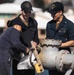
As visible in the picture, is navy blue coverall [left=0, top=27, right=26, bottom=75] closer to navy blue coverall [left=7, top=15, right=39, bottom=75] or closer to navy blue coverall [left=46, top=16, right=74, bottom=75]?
navy blue coverall [left=7, top=15, right=39, bottom=75]

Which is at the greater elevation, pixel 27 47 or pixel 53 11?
pixel 53 11

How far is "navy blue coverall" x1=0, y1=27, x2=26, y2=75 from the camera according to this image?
15.6ft

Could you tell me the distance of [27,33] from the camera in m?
5.10

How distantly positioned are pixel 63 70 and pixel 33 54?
40cm

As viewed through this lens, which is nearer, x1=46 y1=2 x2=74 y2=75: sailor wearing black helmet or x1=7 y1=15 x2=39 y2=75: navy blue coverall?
x1=46 y1=2 x2=74 y2=75: sailor wearing black helmet

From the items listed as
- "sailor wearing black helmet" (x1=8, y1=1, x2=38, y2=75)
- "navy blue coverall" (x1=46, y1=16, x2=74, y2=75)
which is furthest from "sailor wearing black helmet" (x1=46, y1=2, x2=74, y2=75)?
"sailor wearing black helmet" (x1=8, y1=1, x2=38, y2=75)

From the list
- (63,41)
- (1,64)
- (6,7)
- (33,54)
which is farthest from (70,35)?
(6,7)

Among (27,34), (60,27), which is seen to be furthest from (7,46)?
(60,27)

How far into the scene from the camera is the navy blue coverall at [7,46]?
15.6 ft

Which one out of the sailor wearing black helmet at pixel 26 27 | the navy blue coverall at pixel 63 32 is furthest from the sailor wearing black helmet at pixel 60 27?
the sailor wearing black helmet at pixel 26 27

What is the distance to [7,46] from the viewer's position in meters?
4.81

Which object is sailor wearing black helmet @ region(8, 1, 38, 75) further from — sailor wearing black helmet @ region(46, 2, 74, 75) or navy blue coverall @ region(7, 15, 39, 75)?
sailor wearing black helmet @ region(46, 2, 74, 75)

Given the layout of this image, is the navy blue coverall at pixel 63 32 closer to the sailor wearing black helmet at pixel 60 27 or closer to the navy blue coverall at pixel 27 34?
the sailor wearing black helmet at pixel 60 27

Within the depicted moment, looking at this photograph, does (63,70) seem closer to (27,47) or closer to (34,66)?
(34,66)
